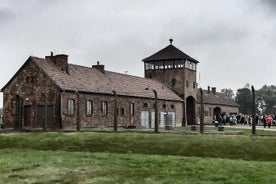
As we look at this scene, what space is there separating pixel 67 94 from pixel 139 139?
17.9 m

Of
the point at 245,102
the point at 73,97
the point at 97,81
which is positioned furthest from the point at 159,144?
the point at 245,102

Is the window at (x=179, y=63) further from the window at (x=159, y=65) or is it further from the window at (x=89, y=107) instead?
the window at (x=89, y=107)

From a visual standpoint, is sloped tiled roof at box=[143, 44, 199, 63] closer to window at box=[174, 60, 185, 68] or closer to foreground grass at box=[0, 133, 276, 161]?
window at box=[174, 60, 185, 68]

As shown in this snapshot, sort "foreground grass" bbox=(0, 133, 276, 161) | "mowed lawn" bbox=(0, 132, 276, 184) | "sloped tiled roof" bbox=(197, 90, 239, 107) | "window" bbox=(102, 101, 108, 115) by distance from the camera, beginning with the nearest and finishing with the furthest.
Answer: "mowed lawn" bbox=(0, 132, 276, 184) → "foreground grass" bbox=(0, 133, 276, 161) → "window" bbox=(102, 101, 108, 115) → "sloped tiled roof" bbox=(197, 90, 239, 107)

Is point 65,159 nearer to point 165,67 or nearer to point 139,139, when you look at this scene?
point 139,139

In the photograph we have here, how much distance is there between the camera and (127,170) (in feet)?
52.9

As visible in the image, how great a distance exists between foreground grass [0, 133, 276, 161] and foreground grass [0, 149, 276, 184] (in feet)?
8.41

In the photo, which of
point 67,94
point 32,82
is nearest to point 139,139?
point 67,94

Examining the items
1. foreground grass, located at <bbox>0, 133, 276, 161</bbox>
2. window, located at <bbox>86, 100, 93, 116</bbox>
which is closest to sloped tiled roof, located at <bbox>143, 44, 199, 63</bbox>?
window, located at <bbox>86, 100, 93, 116</bbox>

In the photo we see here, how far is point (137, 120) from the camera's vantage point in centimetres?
5203

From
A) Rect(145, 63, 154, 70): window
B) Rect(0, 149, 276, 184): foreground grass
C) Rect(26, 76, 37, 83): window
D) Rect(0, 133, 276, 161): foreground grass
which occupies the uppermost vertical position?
Rect(145, 63, 154, 70): window

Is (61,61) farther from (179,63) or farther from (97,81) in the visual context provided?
(179,63)

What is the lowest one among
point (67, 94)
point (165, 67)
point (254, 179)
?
point (254, 179)

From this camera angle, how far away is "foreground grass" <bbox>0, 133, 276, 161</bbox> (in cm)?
2116
